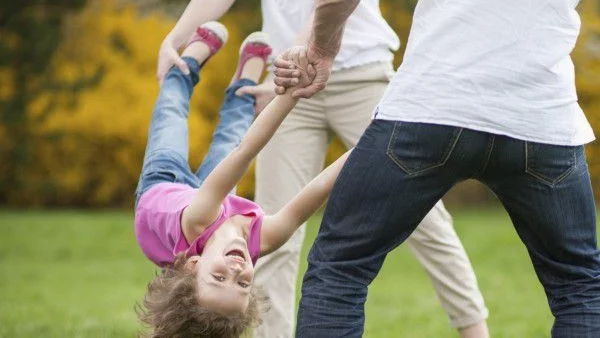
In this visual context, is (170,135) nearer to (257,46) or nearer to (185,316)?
(257,46)

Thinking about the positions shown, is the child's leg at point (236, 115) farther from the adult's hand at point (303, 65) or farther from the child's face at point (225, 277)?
the adult's hand at point (303, 65)

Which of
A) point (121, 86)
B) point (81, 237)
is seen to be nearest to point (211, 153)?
point (81, 237)

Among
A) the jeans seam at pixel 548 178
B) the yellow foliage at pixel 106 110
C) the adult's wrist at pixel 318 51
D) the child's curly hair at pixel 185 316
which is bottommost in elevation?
the yellow foliage at pixel 106 110

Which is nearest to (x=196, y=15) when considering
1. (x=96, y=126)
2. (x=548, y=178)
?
(x=548, y=178)

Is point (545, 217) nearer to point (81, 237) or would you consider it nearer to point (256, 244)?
point (256, 244)

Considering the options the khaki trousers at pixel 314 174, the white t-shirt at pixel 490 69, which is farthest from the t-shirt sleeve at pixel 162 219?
the white t-shirt at pixel 490 69

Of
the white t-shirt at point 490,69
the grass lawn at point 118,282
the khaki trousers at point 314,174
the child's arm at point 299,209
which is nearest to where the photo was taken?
the white t-shirt at point 490,69

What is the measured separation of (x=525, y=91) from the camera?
2605 millimetres

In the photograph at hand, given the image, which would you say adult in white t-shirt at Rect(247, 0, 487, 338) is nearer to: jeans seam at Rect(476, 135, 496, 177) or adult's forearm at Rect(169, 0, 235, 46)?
adult's forearm at Rect(169, 0, 235, 46)

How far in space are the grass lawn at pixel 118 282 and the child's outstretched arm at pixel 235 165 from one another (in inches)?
77.1

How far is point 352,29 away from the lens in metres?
4.07

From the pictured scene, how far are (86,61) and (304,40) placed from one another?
14476 mm

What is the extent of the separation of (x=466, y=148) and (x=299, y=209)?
101 centimetres

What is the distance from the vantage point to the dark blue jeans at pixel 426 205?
261 cm
